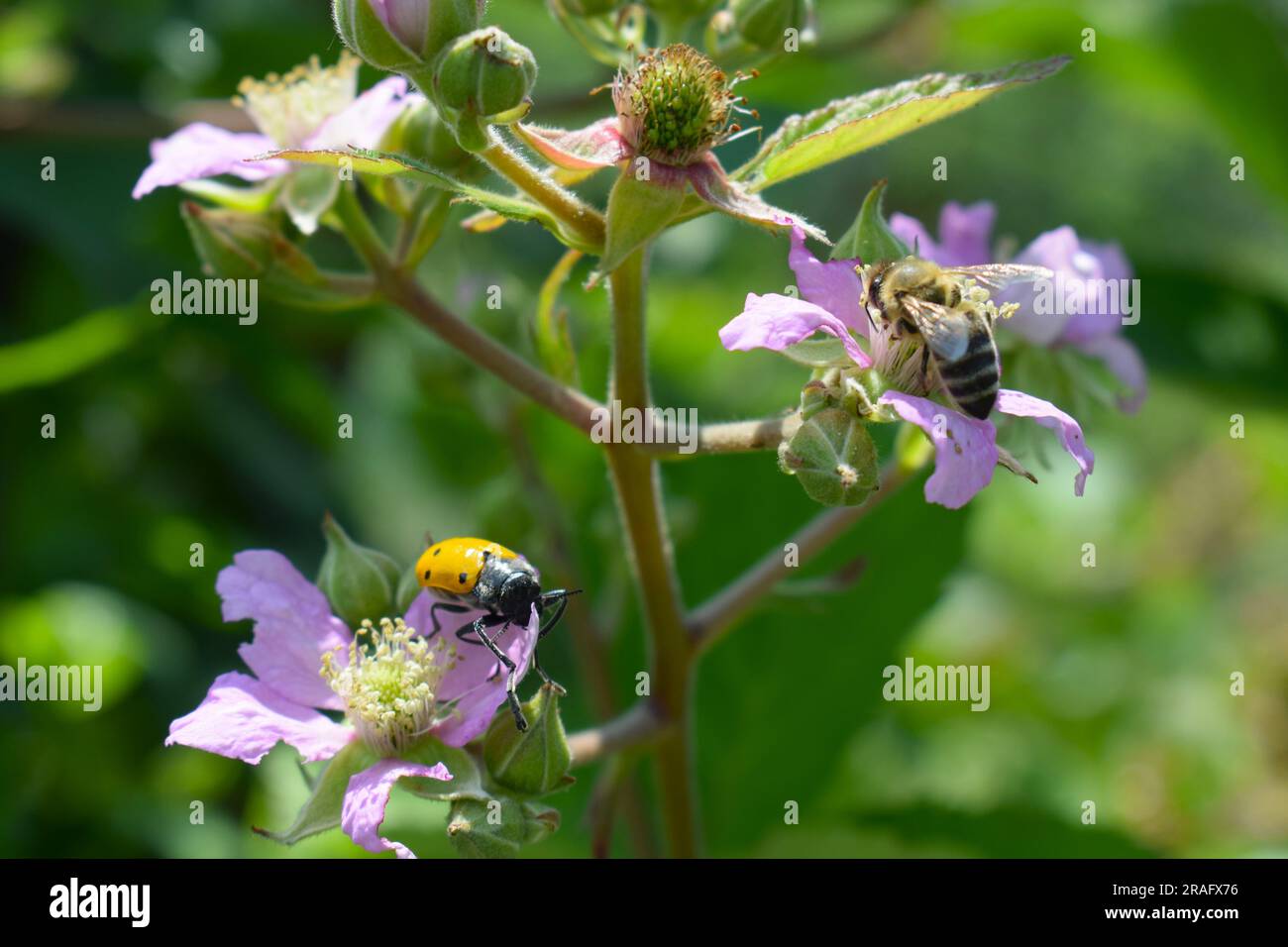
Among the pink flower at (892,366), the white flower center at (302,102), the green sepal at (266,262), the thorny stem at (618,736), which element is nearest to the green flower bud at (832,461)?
the pink flower at (892,366)

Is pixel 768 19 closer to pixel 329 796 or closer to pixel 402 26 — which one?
pixel 402 26

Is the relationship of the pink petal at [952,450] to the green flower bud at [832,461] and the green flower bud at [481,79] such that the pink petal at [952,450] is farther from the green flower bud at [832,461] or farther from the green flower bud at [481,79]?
the green flower bud at [481,79]

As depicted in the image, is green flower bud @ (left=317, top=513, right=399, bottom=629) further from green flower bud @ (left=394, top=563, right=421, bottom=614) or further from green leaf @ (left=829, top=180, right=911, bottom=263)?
green leaf @ (left=829, top=180, right=911, bottom=263)

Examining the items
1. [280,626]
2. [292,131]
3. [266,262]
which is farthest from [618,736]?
[292,131]

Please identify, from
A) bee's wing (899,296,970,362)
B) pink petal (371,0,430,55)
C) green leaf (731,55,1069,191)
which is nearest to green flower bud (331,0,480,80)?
pink petal (371,0,430,55)
